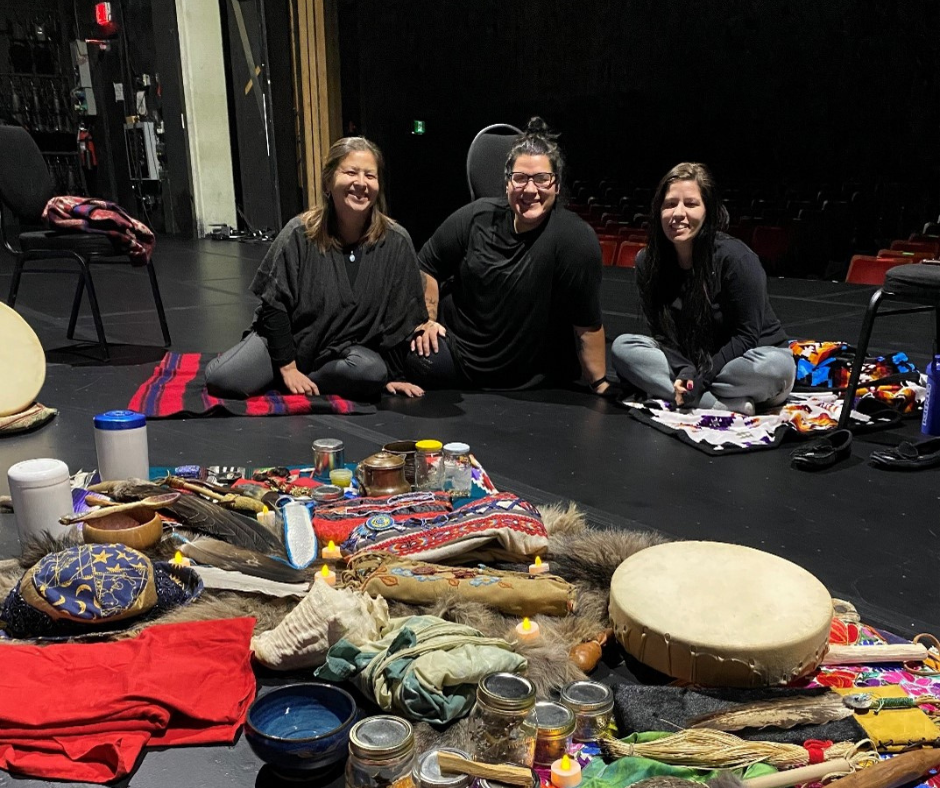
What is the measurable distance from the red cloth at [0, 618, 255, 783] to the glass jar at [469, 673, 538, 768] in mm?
421

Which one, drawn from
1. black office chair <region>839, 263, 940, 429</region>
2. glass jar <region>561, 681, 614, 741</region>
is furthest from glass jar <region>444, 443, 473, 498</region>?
black office chair <region>839, 263, 940, 429</region>

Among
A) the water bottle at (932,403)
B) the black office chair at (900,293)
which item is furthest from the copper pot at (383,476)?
the water bottle at (932,403)

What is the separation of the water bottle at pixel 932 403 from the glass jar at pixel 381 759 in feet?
7.78

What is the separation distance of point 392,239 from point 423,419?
73 centimetres

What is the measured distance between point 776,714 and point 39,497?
157cm

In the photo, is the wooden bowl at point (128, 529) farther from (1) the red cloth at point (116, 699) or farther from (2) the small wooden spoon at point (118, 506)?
(1) the red cloth at point (116, 699)

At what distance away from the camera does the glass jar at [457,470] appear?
7.35 feet

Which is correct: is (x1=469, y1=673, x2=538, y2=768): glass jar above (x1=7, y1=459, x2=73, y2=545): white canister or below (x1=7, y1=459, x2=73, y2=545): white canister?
below

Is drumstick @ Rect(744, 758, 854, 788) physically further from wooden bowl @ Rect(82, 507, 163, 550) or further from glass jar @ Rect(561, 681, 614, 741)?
wooden bowl @ Rect(82, 507, 163, 550)

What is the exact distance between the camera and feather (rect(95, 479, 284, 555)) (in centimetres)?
193

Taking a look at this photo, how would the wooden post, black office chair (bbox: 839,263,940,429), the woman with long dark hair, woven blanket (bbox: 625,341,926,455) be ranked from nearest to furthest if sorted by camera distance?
black office chair (bbox: 839,263,940,429) → woven blanket (bbox: 625,341,926,455) → the woman with long dark hair → the wooden post

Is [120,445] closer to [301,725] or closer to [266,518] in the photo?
[266,518]

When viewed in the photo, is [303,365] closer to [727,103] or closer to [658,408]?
[658,408]

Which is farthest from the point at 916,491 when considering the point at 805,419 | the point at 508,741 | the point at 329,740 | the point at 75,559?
the point at 75,559
